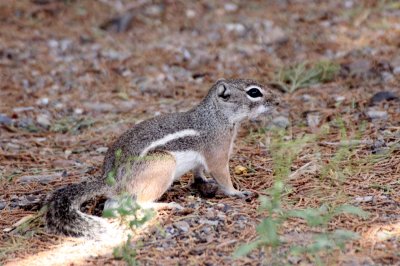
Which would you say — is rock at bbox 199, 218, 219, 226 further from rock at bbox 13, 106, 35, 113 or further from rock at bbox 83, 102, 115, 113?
rock at bbox 13, 106, 35, 113

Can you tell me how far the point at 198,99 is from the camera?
664cm

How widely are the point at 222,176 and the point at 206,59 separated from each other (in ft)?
10.3

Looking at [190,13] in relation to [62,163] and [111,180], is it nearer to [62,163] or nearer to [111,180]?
[62,163]

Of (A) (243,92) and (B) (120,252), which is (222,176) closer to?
(A) (243,92)

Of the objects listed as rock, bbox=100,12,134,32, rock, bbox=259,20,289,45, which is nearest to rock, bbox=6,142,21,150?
rock, bbox=100,12,134,32

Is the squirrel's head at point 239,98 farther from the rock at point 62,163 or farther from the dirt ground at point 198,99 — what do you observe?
the rock at point 62,163

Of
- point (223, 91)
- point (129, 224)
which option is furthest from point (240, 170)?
point (129, 224)

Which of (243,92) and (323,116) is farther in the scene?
(323,116)

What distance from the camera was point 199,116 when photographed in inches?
190

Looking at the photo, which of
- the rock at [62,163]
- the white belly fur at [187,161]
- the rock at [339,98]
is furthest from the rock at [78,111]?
the rock at [339,98]

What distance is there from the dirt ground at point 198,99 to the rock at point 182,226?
12mm

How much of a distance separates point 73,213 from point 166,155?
0.72 metres

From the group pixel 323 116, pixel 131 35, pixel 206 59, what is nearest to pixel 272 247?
pixel 323 116

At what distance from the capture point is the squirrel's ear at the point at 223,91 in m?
4.90
